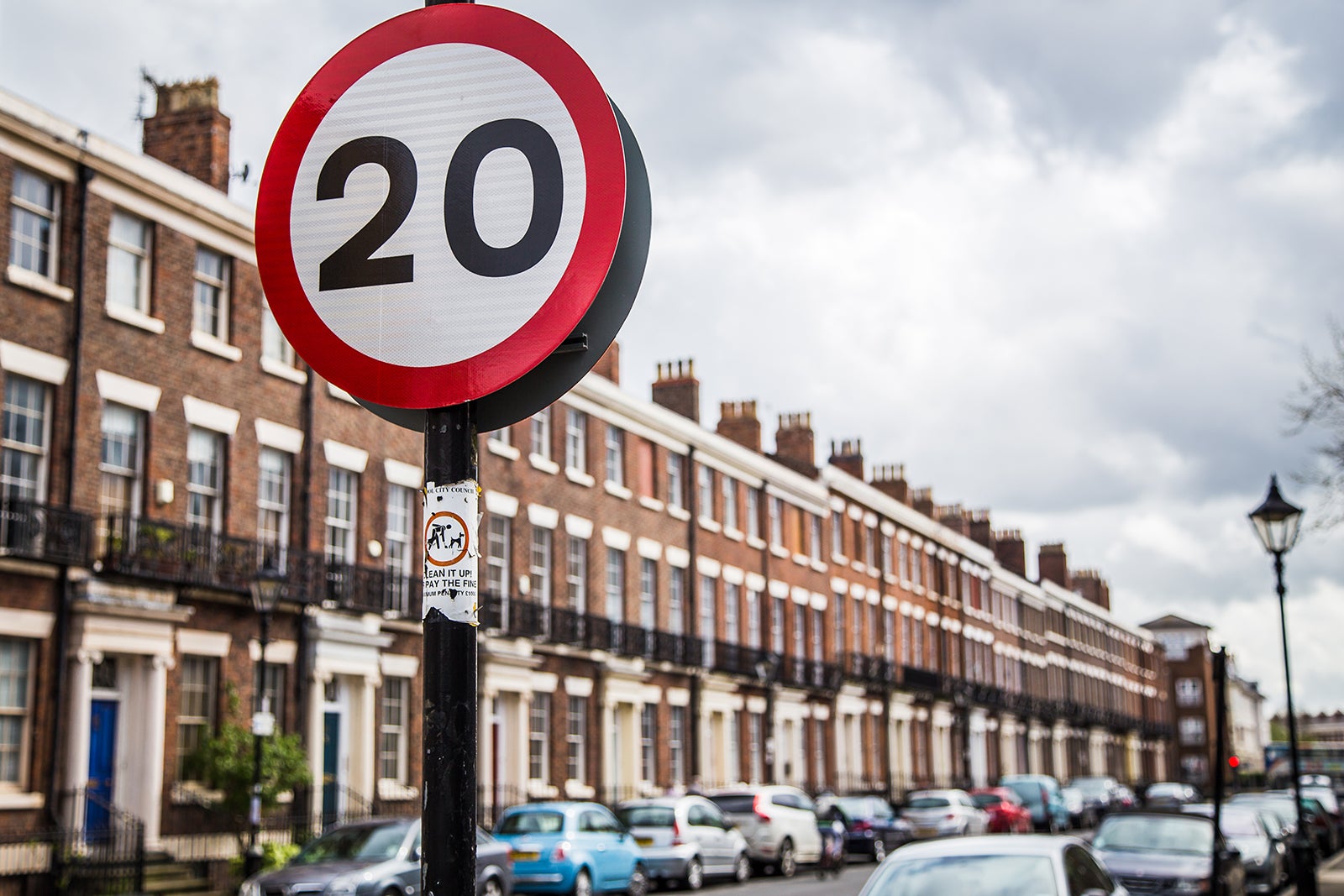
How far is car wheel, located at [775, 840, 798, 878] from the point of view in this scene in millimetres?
32781

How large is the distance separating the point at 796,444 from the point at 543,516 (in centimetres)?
2194

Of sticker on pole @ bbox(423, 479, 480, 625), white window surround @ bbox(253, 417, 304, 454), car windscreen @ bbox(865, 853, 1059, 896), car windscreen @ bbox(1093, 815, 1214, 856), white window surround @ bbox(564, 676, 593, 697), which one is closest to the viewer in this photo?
sticker on pole @ bbox(423, 479, 480, 625)

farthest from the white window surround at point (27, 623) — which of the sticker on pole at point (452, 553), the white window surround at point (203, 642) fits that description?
the sticker on pole at point (452, 553)

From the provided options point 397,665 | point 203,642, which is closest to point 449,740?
point 203,642

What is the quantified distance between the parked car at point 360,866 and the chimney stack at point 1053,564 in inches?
3426

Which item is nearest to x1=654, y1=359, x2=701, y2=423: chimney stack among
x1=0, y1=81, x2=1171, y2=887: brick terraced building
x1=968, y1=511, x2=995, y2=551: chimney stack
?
x1=0, y1=81, x2=1171, y2=887: brick terraced building

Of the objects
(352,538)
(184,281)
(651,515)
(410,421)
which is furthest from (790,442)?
(410,421)

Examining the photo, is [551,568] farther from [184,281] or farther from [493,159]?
[493,159]

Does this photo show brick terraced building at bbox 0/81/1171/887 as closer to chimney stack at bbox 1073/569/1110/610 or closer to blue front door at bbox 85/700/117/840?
blue front door at bbox 85/700/117/840

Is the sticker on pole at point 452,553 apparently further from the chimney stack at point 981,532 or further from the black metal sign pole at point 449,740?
the chimney stack at point 981,532

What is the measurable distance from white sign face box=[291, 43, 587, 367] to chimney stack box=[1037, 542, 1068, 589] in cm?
10364

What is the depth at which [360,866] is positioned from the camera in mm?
19484

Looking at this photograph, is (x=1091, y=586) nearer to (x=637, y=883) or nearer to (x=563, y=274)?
(x=637, y=883)

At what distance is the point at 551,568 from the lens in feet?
123
